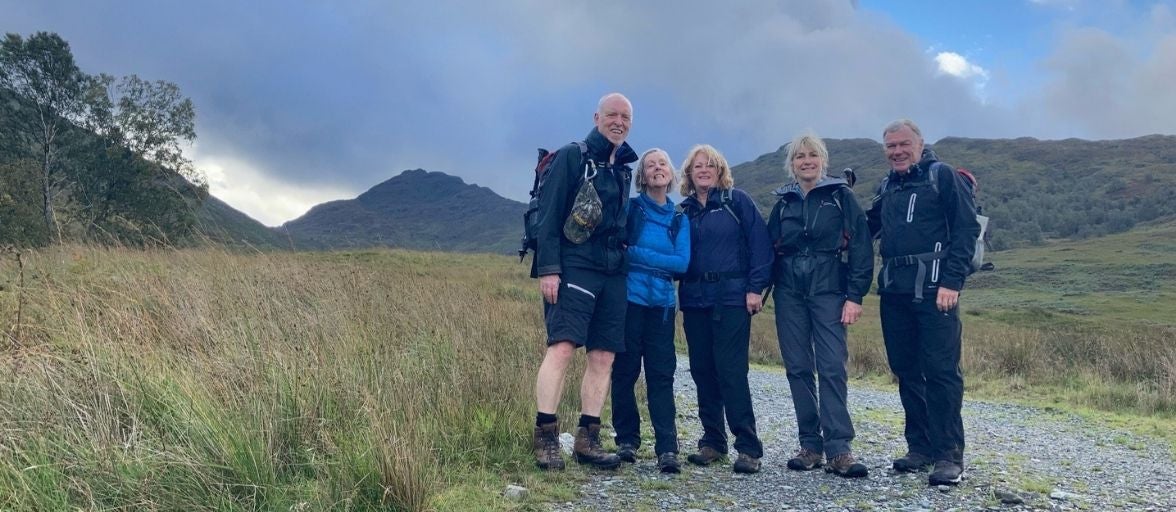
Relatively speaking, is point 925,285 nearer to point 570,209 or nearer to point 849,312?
point 849,312

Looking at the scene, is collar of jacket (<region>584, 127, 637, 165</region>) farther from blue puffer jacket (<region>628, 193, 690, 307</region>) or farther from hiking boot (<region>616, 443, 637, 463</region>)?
hiking boot (<region>616, 443, 637, 463</region>)

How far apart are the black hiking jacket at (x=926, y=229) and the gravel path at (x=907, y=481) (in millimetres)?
1339

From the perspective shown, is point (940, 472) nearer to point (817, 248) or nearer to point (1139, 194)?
point (817, 248)

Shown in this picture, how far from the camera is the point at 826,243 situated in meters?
4.61

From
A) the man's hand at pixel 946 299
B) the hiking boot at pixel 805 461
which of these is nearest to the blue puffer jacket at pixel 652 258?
the hiking boot at pixel 805 461

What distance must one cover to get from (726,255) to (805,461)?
1.57 m

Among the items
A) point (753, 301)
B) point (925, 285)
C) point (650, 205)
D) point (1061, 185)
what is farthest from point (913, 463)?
point (1061, 185)

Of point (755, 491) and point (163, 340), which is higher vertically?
point (163, 340)

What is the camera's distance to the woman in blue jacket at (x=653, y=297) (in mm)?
4578

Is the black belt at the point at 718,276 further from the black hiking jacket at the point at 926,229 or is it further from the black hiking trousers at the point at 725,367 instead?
the black hiking jacket at the point at 926,229

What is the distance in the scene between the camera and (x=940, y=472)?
172 inches

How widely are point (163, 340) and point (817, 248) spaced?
172 inches

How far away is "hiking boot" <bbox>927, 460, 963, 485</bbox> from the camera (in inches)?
171

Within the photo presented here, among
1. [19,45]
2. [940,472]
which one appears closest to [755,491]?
[940,472]
